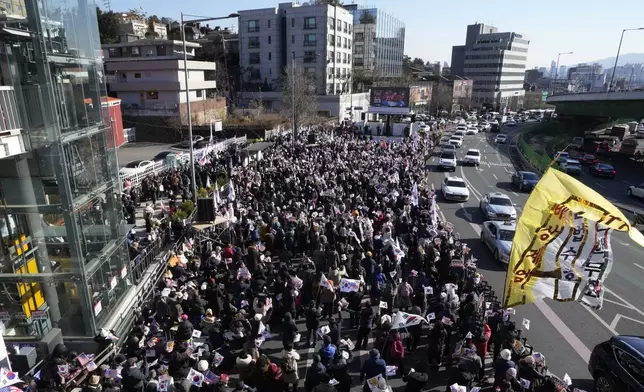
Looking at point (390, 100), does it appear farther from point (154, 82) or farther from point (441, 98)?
point (441, 98)

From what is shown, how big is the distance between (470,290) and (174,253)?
9.11 metres

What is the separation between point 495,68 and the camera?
128 m

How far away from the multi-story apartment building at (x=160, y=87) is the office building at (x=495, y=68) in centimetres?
9302

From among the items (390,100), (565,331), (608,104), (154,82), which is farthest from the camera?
(390,100)

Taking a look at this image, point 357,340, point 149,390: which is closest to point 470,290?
point 357,340

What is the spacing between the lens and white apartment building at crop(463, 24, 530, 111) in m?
127

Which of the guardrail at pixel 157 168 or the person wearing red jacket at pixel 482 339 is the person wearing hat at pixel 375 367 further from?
the guardrail at pixel 157 168

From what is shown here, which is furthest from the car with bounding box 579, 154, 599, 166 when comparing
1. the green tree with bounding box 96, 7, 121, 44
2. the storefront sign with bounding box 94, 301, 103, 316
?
the green tree with bounding box 96, 7, 121, 44

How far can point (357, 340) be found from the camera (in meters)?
10.0

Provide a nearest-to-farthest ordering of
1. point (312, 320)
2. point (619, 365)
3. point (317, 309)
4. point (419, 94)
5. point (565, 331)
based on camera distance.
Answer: point (619, 365)
point (312, 320)
point (317, 309)
point (565, 331)
point (419, 94)

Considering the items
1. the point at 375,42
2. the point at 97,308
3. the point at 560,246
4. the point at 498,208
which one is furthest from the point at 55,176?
the point at 375,42

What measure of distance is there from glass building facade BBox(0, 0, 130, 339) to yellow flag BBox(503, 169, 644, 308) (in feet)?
28.6

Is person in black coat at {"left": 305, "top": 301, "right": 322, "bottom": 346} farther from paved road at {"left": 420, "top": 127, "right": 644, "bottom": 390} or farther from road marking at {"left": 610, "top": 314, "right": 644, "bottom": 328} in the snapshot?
road marking at {"left": 610, "top": 314, "right": 644, "bottom": 328}

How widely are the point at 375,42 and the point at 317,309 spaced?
89869 millimetres
